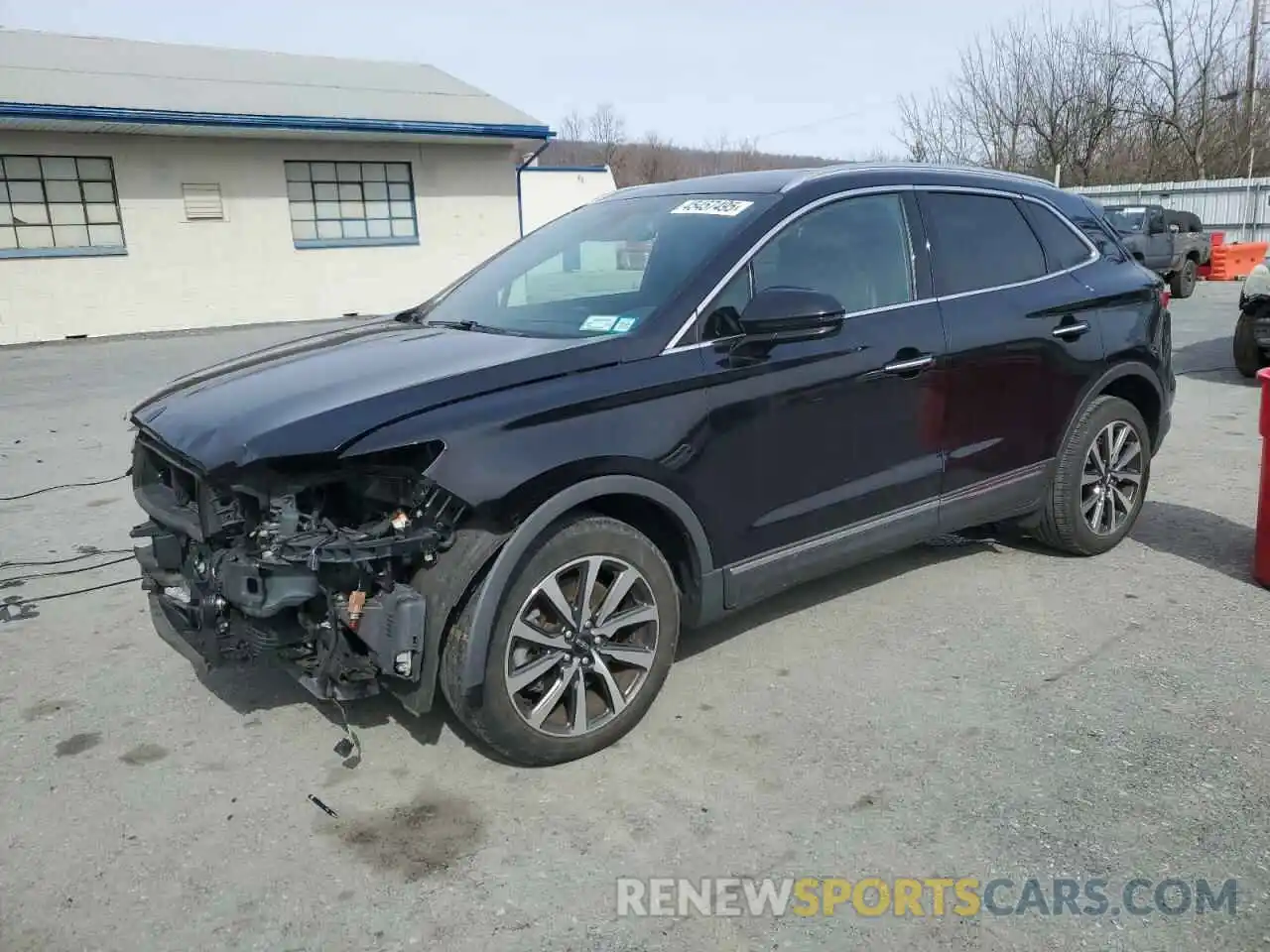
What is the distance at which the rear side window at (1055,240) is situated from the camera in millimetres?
4773

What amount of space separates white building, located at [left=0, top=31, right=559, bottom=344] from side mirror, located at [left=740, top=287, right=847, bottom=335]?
1593 cm

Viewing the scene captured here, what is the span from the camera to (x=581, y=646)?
3.24 metres

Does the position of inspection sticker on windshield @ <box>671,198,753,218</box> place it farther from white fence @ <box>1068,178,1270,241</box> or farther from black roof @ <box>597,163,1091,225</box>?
white fence @ <box>1068,178,1270,241</box>

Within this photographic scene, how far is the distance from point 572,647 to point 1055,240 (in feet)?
10.6

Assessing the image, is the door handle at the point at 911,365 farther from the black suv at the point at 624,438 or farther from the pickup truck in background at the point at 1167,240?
the pickup truck in background at the point at 1167,240

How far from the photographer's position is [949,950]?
2.43 m

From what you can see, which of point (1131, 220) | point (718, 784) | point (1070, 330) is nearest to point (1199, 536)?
point (1070, 330)

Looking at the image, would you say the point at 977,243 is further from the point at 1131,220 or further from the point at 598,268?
the point at 1131,220

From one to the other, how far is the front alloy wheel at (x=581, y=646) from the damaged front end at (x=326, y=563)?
0.33 m

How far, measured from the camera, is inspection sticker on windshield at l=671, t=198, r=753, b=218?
383 centimetres

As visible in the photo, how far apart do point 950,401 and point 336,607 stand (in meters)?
2.63

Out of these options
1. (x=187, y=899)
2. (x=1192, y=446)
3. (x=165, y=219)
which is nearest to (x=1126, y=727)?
(x=187, y=899)

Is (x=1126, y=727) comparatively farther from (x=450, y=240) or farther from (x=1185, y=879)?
(x=450, y=240)

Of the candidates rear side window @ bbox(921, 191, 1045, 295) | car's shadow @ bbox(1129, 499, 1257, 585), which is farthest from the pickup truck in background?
rear side window @ bbox(921, 191, 1045, 295)
